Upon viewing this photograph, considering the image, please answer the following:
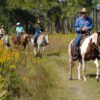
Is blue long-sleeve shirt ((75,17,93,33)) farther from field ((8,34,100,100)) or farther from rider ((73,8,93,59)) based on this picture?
field ((8,34,100,100))

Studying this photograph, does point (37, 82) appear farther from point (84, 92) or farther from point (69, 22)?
point (69, 22)

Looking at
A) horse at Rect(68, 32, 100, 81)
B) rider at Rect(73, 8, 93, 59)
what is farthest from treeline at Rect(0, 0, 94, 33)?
rider at Rect(73, 8, 93, 59)

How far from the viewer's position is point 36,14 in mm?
68500

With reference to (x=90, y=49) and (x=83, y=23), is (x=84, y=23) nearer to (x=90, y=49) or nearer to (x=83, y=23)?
(x=83, y=23)

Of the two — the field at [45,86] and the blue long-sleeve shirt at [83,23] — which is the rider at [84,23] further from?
the field at [45,86]

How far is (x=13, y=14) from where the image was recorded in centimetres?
6862

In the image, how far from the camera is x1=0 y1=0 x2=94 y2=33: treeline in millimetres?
65750

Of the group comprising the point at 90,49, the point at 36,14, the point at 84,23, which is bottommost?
the point at 36,14

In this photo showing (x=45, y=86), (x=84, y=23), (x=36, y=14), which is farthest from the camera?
(x=36, y=14)

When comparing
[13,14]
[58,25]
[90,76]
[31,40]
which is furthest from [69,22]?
[90,76]

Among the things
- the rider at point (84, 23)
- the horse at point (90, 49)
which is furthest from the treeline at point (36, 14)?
the rider at point (84, 23)

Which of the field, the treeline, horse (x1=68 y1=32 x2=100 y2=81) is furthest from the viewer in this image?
the treeline

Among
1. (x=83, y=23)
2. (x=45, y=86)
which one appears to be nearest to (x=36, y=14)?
(x=83, y=23)

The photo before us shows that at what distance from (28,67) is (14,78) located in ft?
4.58
